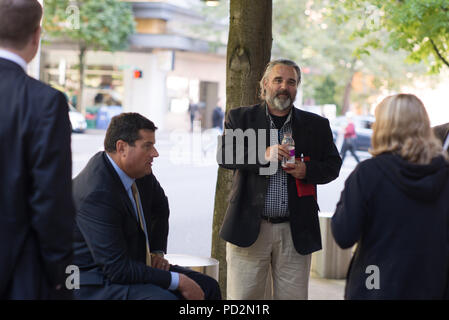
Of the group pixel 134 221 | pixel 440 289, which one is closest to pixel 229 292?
pixel 134 221

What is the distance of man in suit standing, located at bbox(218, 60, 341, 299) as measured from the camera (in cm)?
403

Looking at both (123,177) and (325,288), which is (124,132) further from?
(325,288)

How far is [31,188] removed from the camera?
2398 mm

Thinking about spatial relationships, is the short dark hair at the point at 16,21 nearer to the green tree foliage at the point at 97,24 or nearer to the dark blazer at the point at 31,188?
the dark blazer at the point at 31,188

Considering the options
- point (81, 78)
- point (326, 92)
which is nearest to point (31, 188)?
point (81, 78)

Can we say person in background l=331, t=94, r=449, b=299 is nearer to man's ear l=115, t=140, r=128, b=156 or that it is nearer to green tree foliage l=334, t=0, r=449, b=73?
man's ear l=115, t=140, r=128, b=156

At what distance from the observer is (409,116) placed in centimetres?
286

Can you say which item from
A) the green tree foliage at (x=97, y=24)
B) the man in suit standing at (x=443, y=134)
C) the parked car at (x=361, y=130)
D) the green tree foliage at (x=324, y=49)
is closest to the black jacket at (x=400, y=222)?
the man in suit standing at (x=443, y=134)

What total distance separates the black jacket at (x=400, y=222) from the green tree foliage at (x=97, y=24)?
25.4 metres

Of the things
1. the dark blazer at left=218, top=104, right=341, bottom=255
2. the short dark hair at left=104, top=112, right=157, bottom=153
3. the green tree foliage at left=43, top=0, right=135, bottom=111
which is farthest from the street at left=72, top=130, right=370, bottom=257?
the short dark hair at left=104, top=112, right=157, bottom=153

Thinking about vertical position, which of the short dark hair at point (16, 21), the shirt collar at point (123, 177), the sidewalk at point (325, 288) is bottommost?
the sidewalk at point (325, 288)

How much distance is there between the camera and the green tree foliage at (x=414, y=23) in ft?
27.1

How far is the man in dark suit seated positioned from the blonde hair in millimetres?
1382

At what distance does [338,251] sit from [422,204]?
4.59 m
